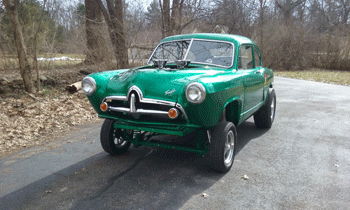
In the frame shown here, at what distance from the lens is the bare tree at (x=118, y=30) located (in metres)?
10.5

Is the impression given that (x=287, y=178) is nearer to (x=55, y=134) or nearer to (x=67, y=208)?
(x=67, y=208)

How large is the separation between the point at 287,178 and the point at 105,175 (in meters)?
2.36

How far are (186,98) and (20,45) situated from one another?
21.0ft

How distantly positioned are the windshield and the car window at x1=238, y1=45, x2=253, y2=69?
0.26 m

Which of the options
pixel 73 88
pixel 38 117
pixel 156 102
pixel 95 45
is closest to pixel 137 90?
pixel 156 102

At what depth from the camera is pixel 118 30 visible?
1063cm

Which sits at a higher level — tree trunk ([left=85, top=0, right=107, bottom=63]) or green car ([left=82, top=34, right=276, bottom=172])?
tree trunk ([left=85, top=0, right=107, bottom=63])

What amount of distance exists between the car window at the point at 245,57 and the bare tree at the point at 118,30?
5757 millimetres

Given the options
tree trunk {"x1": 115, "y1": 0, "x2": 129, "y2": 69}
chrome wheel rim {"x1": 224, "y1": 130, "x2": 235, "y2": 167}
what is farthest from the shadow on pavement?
tree trunk {"x1": 115, "y1": 0, "x2": 129, "y2": 69}

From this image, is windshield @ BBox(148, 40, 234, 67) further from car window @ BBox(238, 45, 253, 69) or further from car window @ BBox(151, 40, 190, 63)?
car window @ BBox(238, 45, 253, 69)

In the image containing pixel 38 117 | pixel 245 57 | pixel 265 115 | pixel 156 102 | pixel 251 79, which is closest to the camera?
pixel 156 102

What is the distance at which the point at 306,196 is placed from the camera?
345 cm

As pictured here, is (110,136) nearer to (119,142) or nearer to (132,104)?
(119,142)

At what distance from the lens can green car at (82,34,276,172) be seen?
3.62 metres
